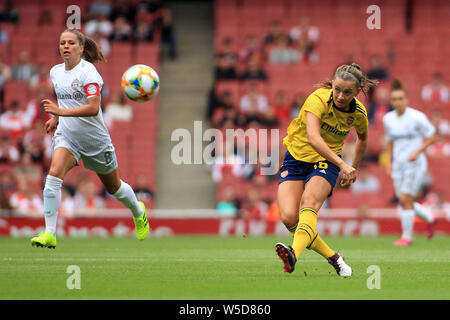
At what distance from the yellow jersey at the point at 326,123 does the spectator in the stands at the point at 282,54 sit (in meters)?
15.1

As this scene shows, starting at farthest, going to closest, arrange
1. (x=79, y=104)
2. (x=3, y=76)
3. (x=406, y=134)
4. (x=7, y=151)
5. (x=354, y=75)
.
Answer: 1. (x=3, y=76)
2. (x=7, y=151)
3. (x=406, y=134)
4. (x=79, y=104)
5. (x=354, y=75)

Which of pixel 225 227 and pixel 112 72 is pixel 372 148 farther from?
pixel 112 72

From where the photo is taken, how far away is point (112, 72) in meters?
23.5

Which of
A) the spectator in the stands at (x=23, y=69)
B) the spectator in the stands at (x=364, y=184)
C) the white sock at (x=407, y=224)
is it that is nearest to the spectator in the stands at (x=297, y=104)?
the spectator in the stands at (x=364, y=184)

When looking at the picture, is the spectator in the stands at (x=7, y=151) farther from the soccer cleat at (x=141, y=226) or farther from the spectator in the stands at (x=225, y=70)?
the soccer cleat at (x=141, y=226)

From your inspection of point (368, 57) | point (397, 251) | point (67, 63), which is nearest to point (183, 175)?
point (368, 57)

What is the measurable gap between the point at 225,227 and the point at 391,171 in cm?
498

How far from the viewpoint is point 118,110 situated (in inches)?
887

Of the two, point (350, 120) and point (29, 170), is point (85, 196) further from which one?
point (350, 120)

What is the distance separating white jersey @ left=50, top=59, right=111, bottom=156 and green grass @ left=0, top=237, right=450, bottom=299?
53.4 inches

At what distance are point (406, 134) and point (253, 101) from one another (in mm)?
8308

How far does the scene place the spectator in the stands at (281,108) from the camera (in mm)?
21984

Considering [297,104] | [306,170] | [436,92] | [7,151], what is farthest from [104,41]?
[306,170]

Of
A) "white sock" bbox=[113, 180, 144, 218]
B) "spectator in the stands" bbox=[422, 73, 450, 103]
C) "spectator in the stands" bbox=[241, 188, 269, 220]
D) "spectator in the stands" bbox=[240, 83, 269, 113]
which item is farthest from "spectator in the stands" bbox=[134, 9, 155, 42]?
"white sock" bbox=[113, 180, 144, 218]
